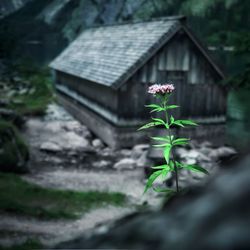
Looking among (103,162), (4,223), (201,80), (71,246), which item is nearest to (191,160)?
(103,162)

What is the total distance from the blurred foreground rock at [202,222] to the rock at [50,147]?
16.5 m

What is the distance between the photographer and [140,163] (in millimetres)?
16172

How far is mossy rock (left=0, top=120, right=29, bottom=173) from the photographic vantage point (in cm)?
1330

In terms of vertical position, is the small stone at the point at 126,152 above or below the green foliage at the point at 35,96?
above

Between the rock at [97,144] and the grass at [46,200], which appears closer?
the grass at [46,200]

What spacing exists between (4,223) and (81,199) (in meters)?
2.97

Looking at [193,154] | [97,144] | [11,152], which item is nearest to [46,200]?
[11,152]

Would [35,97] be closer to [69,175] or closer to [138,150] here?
[138,150]

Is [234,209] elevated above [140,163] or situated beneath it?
elevated above

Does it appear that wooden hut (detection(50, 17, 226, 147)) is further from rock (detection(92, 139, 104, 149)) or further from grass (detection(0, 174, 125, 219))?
grass (detection(0, 174, 125, 219))

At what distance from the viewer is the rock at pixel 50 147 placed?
1753 centimetres

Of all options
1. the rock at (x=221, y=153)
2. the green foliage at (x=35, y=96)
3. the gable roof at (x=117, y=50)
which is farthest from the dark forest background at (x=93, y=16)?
the rock at (x=221, y=153)

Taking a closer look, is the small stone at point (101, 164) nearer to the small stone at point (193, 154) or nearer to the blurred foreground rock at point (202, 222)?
the small stone at point (193, 154)

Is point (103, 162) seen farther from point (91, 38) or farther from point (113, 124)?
point (91, 38)
